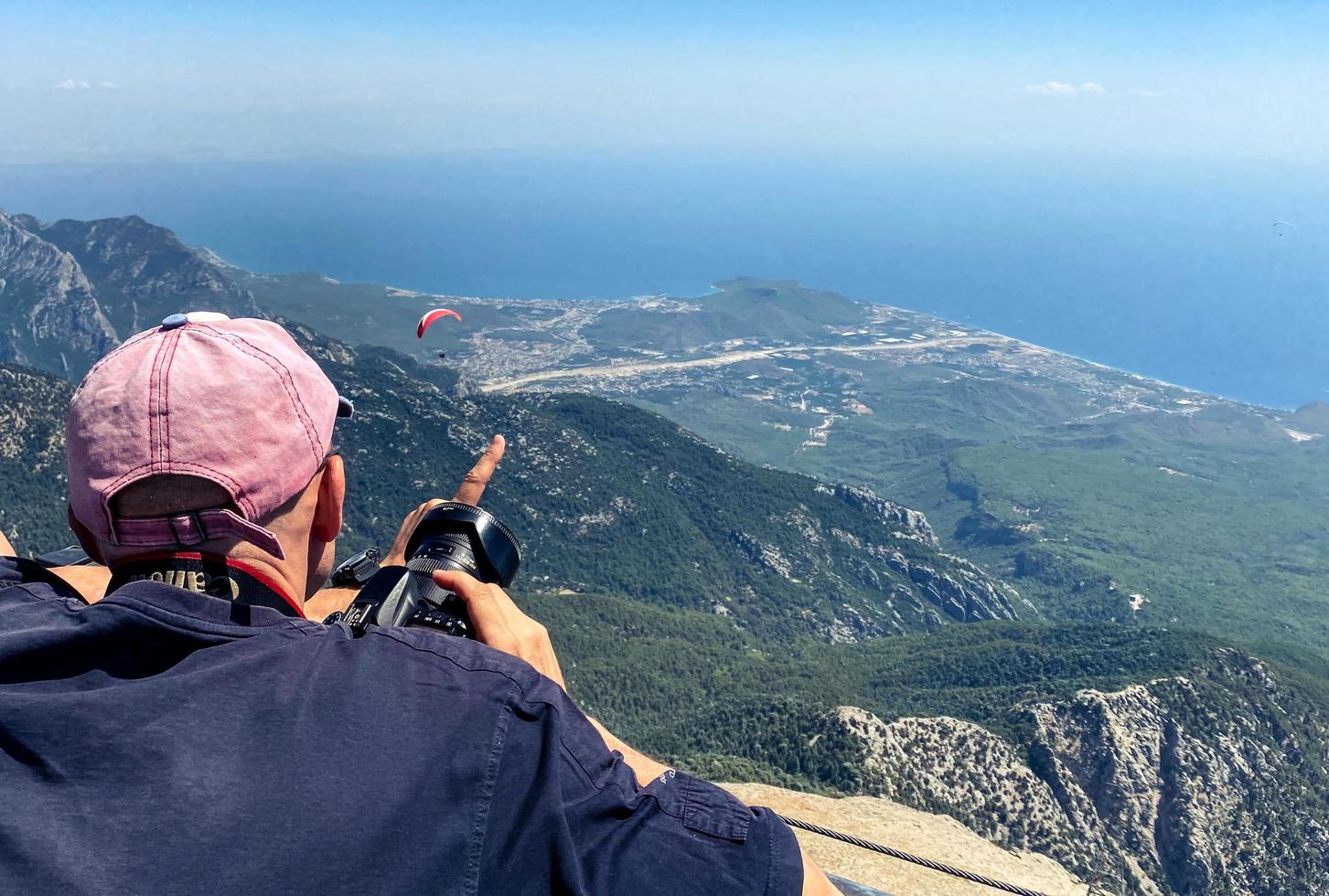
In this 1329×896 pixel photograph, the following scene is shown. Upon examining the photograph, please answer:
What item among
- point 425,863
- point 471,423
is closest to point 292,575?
point 425,863

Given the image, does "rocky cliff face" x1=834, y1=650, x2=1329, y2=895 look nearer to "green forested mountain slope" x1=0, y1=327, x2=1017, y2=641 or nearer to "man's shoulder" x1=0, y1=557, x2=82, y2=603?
"man's shoulder" x1=0, y1=557, x2=82, y2=603

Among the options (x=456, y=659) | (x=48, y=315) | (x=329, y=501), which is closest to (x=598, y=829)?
(x=456, y=659)

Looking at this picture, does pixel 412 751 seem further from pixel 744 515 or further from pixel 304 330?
pixel 304 330

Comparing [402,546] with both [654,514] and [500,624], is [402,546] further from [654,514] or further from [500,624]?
[654,514]

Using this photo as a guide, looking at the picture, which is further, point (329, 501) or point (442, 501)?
Result: point (442, 501)

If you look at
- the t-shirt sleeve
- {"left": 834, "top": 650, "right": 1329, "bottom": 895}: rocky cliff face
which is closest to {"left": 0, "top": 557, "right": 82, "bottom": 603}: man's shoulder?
the t-shirt sleeve

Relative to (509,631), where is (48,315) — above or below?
below

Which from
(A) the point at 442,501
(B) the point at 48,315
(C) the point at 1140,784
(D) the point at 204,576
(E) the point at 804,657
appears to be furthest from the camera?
(B) the point at 48,315

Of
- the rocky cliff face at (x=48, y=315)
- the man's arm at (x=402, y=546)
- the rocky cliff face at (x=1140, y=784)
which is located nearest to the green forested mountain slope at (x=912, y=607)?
the rocky cliff face at (x=1140, y=784)
